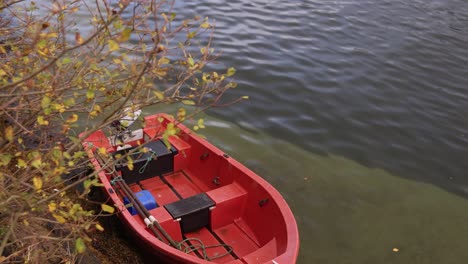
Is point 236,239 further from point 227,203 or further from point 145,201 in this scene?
point 145,201

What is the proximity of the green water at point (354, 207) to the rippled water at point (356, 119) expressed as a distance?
0.07 ft

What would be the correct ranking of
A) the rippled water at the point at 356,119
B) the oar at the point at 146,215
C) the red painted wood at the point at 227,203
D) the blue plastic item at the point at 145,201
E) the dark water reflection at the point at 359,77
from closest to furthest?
the oar at the point at 146,215 → the blue plastic item at the point at 145,201 → the red painted wood at the point at 227,203 → the rippled water at the point at 356,119 → the dark water reflection at the point at 359,77

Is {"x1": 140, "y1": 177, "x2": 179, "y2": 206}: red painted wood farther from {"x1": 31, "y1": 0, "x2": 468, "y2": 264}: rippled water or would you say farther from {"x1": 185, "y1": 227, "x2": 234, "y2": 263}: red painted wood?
{"x1": 31, "y1": 0, "x2": 468, "y2": 264}: rippled water

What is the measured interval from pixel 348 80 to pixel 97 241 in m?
7.19

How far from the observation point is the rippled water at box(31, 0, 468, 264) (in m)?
6.79

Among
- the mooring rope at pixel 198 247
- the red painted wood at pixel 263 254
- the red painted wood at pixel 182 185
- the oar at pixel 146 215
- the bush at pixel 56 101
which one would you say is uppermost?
the bush at pixel 56 101

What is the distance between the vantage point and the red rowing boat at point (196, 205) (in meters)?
5.09

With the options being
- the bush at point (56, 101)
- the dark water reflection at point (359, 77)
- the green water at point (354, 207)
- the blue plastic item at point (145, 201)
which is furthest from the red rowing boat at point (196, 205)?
the dark water reflection at point (359, 77)

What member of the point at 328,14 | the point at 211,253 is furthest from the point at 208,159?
the point at 328,14

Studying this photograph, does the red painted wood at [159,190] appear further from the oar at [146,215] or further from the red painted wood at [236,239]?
the red painted wood at [236,239]

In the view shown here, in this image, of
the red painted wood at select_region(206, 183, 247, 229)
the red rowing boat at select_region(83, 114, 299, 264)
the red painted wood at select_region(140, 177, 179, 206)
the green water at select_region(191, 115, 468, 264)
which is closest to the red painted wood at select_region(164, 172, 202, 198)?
the red rowing boat at select_region(83, 114, 299, 264)

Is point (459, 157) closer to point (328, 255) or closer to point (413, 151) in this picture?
point (413, 151)

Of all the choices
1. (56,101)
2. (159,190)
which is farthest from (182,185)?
(56,101)

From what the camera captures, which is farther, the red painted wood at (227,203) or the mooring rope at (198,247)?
the red painted wood at (227,203)
